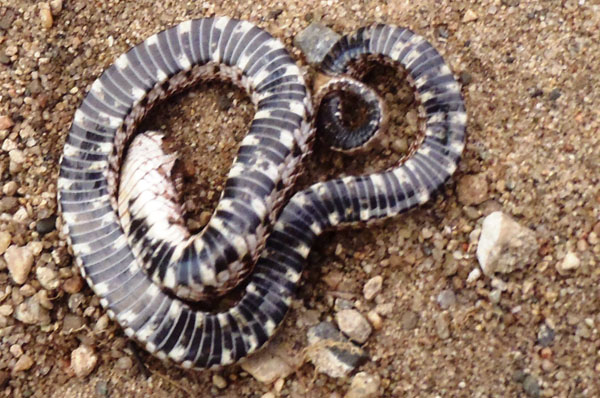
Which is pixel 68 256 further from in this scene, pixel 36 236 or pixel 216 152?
pixel 216 152

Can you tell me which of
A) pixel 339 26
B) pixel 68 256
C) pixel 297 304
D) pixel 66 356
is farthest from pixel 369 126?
pixel 66 356

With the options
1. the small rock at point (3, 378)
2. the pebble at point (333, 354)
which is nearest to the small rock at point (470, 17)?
the pebble at point (333, 354)

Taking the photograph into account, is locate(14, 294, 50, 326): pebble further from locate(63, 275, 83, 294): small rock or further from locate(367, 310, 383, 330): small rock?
locate(367, 310, 383, 330): small rock

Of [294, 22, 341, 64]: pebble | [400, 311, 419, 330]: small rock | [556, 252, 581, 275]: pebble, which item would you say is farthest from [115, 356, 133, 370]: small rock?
[556, 252, 581, 275]: pebble

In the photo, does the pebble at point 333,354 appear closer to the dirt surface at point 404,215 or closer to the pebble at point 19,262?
the dirt surface at point 404,215

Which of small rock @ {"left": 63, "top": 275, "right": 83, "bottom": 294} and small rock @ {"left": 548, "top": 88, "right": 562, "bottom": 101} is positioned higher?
small rock @ {"left": 63, "top": 275, "right": 83, "bottom": 294}
